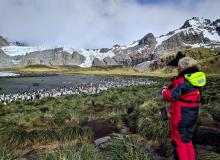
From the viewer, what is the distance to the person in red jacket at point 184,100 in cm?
809

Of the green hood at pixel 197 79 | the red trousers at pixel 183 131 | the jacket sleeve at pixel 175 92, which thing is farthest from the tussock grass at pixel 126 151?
the green hood at pixel 197 79

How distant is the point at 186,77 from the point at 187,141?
1.49 m

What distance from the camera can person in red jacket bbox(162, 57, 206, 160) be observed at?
8094 mm

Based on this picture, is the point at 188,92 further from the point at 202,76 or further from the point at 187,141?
the point at 187,141

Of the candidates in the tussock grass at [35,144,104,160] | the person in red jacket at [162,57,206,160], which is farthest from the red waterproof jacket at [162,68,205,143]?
the tussock grass at [35,144,104,160]

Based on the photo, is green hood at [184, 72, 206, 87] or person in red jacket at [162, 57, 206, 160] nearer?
green hood at [184, 72, 206, 87]

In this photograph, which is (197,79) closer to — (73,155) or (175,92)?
(175,92)

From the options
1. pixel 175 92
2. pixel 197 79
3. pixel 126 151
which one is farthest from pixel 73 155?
pixel 197 79

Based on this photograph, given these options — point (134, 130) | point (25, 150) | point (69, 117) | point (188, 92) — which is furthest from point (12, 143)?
point (188, 92)

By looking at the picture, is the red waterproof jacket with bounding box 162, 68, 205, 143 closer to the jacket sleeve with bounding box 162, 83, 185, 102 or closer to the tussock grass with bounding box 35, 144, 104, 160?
the jacket sleeve with bounding box 162, 83, 185, 102

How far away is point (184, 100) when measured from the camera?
8.23m

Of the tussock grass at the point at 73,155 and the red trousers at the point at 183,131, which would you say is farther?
the tussock grass at the point at 73,155

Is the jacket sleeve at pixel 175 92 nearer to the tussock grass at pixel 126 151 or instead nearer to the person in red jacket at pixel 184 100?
the person in red jacket at pixel 184 100

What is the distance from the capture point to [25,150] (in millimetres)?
13109
